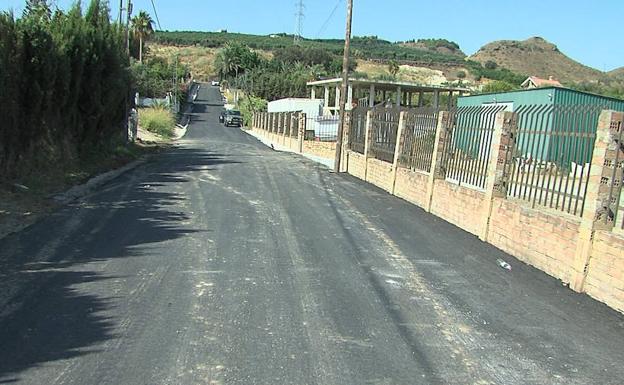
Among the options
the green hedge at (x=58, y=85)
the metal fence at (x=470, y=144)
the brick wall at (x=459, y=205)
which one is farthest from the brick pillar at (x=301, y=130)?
the brick wall at (x=459, y=205)

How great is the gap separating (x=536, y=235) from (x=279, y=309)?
4.35m

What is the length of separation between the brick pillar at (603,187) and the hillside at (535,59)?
14346cm

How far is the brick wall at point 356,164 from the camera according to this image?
790 inches

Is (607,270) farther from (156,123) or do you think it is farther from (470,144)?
(156,123)

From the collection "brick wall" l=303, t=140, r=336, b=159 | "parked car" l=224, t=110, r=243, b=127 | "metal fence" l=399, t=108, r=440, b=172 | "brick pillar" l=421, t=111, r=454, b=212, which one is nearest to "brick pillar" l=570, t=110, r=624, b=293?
"brick pillar" l=421, t=111, r=454, b=212

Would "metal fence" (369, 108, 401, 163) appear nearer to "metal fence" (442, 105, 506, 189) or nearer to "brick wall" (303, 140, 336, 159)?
"metal fence" (442, 105, 506, 189)

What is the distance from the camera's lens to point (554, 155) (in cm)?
830

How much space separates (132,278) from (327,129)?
3002 cm

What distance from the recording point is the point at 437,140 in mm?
13102

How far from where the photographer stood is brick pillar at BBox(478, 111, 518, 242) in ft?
32.0

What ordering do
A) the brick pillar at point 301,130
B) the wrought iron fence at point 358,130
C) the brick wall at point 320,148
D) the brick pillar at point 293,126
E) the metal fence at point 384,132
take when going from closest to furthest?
the metal fence at point 384,132
the wrought iron fence at point 358,130
the brick wall at point 320,148
the brick pillar at point 301,130
the brick pillar at point 293,126

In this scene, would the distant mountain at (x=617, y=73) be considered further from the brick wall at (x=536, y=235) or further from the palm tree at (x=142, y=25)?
the brick wall at (x=536, y=235)

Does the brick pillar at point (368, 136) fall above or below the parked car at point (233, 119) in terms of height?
above

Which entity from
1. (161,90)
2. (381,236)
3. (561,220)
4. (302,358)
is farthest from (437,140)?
(161,90)
